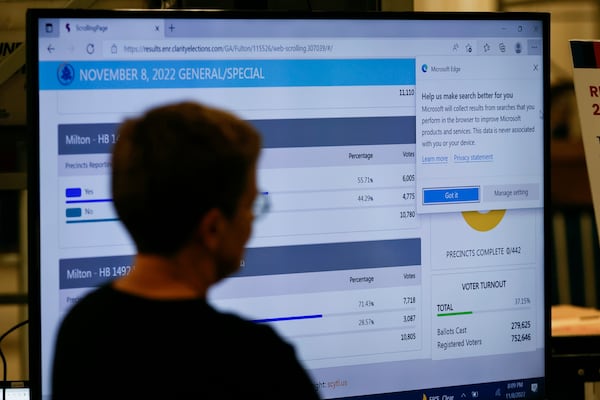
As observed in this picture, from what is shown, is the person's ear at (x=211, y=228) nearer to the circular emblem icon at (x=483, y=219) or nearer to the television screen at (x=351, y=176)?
the television screen at (x=351, y=176)

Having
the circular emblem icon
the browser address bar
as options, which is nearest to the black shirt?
the browser address bar

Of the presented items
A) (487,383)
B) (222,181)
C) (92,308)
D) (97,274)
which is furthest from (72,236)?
(487,383)

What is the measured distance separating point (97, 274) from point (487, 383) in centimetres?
77

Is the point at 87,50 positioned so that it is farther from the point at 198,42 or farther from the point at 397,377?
the point at 397,377

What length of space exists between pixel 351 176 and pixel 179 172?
75 cm

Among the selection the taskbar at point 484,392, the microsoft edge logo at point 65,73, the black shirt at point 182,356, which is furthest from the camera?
the taskbar at point 484,392

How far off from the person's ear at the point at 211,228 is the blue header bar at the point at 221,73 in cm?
66

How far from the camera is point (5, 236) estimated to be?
495cm

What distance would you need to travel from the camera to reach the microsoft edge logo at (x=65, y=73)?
1.54m

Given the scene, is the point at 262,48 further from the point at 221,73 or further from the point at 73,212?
the point at 73,212

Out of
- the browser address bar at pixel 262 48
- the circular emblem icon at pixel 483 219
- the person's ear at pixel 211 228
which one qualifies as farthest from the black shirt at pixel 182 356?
the circular emblem icon at pixel 483 219

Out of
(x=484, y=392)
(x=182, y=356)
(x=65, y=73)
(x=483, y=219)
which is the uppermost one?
(x=65, y=73)

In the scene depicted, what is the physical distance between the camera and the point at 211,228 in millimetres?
980

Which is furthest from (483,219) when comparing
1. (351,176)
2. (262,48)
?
(262,48)
